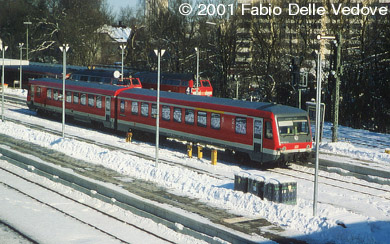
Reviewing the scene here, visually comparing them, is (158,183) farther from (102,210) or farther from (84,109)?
(84,109)

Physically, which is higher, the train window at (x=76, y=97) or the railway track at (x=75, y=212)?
the train window at (x=76, y=97)

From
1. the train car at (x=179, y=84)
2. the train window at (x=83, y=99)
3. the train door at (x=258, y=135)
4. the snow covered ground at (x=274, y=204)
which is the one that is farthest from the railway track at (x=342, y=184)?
the train car at (x=179, y=84)

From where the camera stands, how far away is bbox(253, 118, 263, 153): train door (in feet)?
84.8

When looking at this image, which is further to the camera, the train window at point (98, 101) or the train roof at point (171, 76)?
the train roof at point (171, 76)

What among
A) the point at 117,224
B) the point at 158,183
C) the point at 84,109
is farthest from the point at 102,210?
the point at 84,109

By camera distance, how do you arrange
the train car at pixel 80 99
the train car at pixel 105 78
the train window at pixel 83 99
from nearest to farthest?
1. the train car at pixel 80 99
2. the train window at pixel 83 99
3. the train car at pixel 105 78

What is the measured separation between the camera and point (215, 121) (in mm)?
28359

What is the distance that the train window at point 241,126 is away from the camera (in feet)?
87.6

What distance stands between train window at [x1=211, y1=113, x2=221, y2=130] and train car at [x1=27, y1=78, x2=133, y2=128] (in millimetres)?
9901

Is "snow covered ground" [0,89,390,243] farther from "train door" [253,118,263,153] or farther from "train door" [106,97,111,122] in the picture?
"train door" [106,97,111,122]

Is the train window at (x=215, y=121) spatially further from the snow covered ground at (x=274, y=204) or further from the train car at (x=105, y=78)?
the train car at (x=105, y=78)

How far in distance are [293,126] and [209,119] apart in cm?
470

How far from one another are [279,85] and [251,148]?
27.2 meters

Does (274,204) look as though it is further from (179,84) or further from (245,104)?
(179,84)
